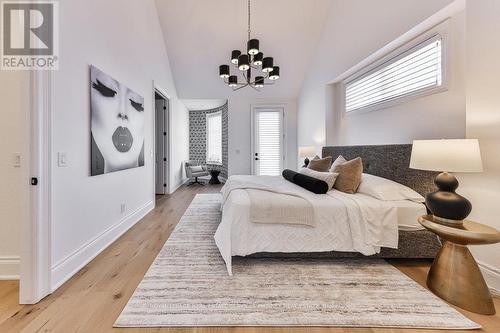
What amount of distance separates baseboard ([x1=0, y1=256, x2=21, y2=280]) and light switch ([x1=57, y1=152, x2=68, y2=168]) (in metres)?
0.89

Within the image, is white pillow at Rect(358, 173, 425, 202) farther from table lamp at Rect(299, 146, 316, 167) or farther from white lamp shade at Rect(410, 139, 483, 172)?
table lamp at Rect(299, 146, 316, 167)

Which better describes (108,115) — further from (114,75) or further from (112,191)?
(112,191)

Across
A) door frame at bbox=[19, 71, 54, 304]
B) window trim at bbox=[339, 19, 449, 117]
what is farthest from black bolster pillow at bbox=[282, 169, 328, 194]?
door frame at bbox=[19, 71, 54, 304]

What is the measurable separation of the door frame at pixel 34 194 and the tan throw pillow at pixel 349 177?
9.12ft

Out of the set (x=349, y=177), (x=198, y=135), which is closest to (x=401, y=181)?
(x=349, y=177)

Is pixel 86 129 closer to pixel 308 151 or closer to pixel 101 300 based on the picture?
pixel 101 300

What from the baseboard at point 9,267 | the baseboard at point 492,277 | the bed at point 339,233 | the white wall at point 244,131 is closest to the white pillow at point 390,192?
the bed at point 339,233

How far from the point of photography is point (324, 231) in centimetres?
207

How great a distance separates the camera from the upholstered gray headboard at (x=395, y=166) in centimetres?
Result: 234

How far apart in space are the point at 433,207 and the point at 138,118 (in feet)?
12.1

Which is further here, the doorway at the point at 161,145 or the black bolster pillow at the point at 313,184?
the doorway at the point at 161,145

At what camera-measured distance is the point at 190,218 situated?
349cm

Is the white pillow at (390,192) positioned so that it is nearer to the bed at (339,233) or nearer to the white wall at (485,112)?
the bed at (339,233)

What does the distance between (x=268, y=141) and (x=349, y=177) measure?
3709mm
